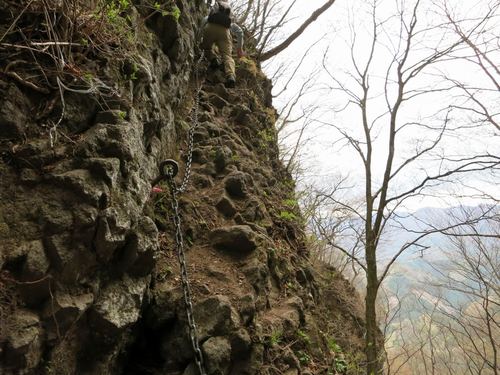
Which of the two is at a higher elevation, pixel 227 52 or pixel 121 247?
pixel 227 52

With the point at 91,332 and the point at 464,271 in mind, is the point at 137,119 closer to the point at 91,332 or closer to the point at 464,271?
the point at 91,332

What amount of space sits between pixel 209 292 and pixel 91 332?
3.94ft

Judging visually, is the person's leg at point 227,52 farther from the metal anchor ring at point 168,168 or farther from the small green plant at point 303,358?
the small green plant at point 303,358

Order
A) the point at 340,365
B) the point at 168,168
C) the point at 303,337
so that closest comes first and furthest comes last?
the point at 168,168 → the point at 303,337 → the point at 340,365

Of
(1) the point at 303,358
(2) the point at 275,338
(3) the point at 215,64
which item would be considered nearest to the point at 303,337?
(1) the point at 303,358

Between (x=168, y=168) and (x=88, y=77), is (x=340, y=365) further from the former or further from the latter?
(x=88, y=77)

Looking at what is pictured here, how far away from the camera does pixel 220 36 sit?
812 cm

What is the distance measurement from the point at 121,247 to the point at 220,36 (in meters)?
6.70

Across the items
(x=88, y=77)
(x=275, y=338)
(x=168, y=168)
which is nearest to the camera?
(x=88, y=77)

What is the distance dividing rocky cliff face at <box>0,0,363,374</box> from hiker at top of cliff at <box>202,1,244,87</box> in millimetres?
2852

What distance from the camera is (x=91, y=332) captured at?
98.5 inches

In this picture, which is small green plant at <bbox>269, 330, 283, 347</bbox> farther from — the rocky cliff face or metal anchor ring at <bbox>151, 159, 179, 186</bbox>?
metal anchor ring at <bbox>151, 159, 179, 186</bbox>

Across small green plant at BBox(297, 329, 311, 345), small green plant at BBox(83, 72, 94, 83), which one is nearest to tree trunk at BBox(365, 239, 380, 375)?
small green plant at BBox(297, 329, 311, 345)

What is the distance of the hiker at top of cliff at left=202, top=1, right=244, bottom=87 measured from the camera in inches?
304
